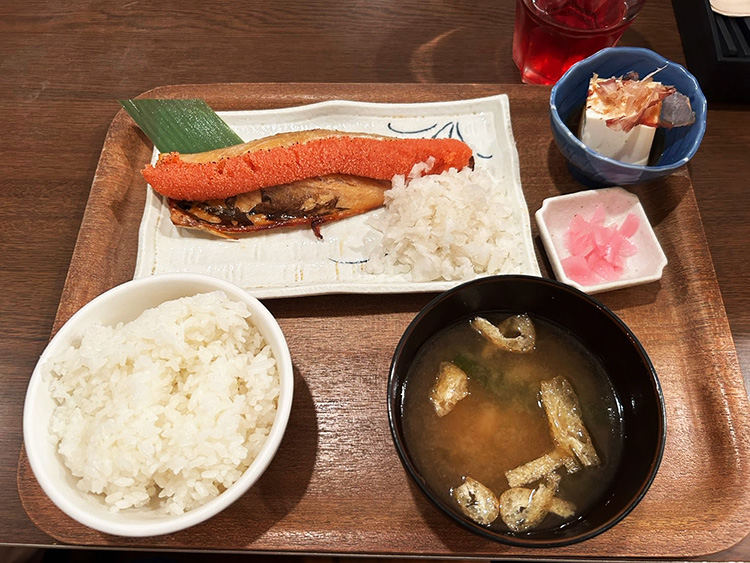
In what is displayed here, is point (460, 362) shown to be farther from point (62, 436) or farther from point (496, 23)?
point (496, 23)

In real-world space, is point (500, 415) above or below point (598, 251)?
below

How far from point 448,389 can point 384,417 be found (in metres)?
0.23

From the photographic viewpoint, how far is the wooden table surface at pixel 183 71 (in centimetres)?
177

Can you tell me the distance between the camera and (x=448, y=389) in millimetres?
1340

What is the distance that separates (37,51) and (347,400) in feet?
6.72

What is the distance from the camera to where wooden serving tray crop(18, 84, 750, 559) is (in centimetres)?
131

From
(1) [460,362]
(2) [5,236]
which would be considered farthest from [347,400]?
(2) [5,236]

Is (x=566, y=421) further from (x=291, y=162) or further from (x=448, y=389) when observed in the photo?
(x=291, y=162)

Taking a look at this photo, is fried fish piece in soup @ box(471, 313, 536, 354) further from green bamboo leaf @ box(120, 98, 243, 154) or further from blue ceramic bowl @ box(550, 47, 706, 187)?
green bamboo leaf @ box(120, 98, 243, 154)

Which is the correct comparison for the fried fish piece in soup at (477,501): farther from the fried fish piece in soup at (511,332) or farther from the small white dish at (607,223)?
the small white dish at (607,223)

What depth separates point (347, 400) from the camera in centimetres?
150

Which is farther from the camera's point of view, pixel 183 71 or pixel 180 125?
pixel 183 71

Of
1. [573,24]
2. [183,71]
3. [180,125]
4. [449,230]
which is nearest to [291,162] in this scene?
[180,125]

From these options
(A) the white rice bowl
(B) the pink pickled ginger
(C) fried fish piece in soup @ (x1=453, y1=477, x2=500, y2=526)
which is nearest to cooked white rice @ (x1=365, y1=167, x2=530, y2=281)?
(B) the pink pickled ginger
